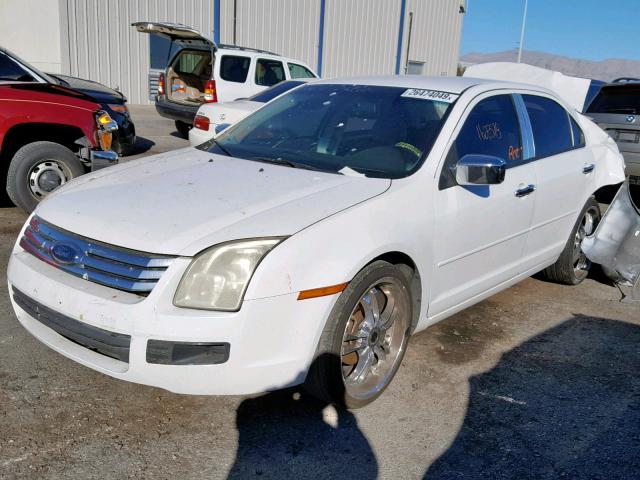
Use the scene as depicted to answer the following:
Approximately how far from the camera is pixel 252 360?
2.61 m

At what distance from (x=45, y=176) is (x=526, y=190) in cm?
461

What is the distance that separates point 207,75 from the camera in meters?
13.2

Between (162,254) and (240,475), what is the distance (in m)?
0.98

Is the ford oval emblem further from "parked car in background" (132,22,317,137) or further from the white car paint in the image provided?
"parked car in background" (132,22,317,137)

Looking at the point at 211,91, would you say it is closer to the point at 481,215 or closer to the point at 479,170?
the point at 481,215

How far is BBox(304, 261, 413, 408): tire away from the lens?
2.80 m

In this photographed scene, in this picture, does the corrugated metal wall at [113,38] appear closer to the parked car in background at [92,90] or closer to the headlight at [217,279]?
the parked car in background at [92,90]

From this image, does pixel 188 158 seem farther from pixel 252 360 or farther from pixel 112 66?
pixel 112 66

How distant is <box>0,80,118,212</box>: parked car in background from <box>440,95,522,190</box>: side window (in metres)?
3.75

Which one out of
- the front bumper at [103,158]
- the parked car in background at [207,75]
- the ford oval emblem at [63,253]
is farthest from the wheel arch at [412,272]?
the parked car in background at [207,75]

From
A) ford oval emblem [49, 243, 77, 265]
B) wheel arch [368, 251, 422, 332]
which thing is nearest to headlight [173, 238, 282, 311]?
ford oval emblem [49, 243, 77, 265]

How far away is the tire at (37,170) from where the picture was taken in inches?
236

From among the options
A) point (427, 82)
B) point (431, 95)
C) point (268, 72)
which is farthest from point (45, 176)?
point (268, 72)

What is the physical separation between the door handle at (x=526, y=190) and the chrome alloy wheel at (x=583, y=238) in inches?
49.2
